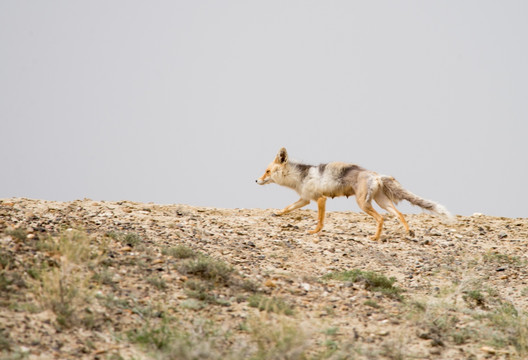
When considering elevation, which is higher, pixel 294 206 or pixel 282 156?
pixel 282 156

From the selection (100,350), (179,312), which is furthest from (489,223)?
(100,350)

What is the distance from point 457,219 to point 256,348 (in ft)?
33.3

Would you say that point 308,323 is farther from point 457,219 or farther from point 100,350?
point 457,219

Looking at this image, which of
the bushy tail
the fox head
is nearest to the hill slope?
the bushy tail

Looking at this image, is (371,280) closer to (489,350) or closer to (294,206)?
(489,350)

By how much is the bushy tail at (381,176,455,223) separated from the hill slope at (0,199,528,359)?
86 cm

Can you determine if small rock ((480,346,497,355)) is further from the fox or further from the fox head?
the fox head

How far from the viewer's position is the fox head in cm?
1345

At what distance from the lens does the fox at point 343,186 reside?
1205cm

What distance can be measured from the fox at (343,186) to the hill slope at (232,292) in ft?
2.31

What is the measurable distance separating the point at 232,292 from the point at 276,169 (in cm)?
617

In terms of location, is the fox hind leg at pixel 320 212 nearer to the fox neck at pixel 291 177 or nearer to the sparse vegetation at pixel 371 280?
the fox neck at pixel 291 177

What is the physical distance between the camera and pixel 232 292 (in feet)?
25.0

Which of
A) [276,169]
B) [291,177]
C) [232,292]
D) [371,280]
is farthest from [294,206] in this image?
[232,292]
